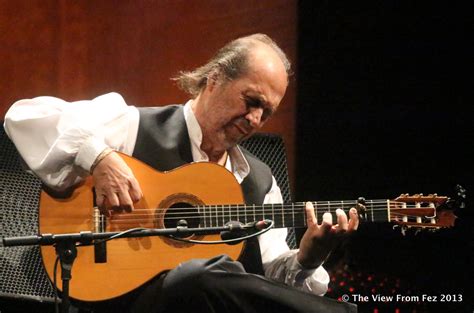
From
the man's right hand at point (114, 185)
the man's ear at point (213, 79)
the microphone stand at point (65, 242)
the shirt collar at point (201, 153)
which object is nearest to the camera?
the microphone stand at point (65, 242)

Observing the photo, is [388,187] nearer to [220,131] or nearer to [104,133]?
[220,131]

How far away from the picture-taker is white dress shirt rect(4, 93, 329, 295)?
6.75ft

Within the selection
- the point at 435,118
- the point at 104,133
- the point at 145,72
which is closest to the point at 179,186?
the point at 104,133

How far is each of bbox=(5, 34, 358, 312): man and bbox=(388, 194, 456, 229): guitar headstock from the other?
0.52 feet

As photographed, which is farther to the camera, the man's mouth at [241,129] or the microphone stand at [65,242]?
the man's mouth at [241,129]

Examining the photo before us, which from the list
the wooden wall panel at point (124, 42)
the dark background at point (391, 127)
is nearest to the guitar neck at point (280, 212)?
the dark background at point (391, 127)

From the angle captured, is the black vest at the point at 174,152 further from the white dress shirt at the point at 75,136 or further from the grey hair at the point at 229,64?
the grey hair at the point at 229,64

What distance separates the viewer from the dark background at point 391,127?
9.45 feet

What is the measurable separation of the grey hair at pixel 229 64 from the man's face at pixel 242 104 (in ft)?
0.10

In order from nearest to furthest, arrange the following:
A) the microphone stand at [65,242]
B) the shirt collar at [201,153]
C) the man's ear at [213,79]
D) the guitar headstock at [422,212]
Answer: the microphone stand at [65,242] → the guitar headstock at [422,212] → the shirt collar at [201,153] → the man's ear at [213,79]

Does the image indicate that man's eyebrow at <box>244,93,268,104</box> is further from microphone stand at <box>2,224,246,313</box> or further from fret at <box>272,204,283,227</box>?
microphone stand at <box>2,224,246,313</box>

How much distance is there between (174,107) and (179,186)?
38 cm

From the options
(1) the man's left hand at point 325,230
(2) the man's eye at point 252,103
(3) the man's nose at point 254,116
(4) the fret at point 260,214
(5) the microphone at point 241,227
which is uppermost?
(2) the man's eye at point 252,103

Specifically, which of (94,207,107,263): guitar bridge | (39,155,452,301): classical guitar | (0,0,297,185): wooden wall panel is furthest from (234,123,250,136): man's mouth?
(0,0,297,185): wooden wall panel
